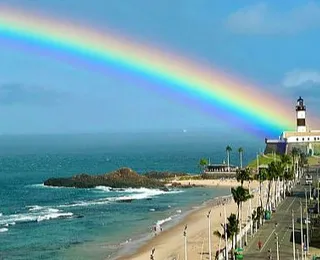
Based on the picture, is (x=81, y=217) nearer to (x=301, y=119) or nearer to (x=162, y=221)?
(x=162, y=221)

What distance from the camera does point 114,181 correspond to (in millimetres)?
134000

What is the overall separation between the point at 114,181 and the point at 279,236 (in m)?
77.3

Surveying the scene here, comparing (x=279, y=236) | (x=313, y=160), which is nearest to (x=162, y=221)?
(x=279, y=236)

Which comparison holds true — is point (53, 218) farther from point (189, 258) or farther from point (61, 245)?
point (189, 258)

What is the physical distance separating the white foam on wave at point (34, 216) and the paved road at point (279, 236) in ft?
89.2

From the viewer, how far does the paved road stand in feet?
169

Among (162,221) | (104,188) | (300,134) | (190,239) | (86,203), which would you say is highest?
(300,134)

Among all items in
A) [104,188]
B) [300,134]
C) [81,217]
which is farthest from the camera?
[300,134]

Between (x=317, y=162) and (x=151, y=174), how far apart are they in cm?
3562

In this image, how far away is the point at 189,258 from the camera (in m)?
56.0

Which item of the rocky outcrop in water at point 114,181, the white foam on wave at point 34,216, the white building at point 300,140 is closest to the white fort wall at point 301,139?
the white building at point 300,140

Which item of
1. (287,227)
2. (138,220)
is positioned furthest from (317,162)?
(287,227)

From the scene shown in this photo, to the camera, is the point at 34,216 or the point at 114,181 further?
the point at 114,181

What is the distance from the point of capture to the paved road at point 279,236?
51.6 meters
